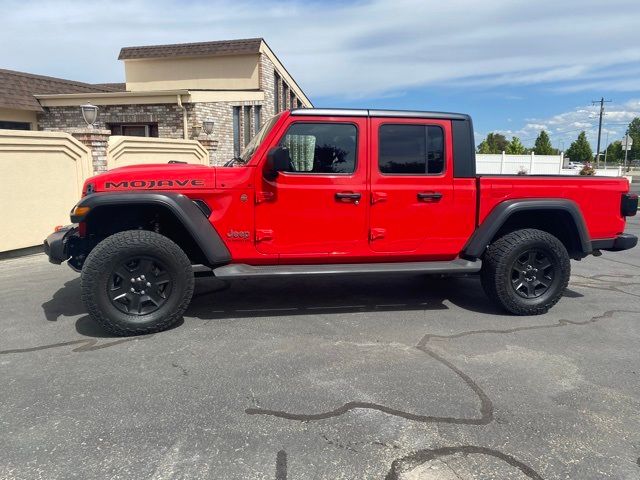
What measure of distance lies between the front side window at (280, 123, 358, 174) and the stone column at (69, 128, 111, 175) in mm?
6087

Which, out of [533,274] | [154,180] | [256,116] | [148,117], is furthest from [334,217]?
[256,116]

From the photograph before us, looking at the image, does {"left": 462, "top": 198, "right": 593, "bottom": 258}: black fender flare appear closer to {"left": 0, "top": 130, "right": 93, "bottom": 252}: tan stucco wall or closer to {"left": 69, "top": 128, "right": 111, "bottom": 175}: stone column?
{"left": 0, "top": 130, "right": 93, "bottom": 252}: tan stucco wall

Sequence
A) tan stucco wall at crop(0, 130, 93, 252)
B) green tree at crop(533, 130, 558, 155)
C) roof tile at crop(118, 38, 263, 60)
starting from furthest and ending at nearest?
1. green tree at crop(533, 130, 558, 155)
2. roof tile at crop(118, 38, 263, 60)
3. tan stucco wall at crop(0, 130, 93, 252)

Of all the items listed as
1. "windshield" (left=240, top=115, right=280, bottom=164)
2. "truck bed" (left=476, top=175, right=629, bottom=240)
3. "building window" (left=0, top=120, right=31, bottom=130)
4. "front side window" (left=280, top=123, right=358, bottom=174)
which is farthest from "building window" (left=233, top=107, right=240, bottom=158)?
"truck bed" (left=476, top=175, right=629, bottom=240)

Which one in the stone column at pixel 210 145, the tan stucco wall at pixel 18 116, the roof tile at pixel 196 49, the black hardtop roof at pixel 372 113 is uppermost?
the roof tile at pixel 196 49

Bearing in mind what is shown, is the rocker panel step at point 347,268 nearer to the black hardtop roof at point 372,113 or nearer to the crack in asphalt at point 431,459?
the black hardtop roof at point 372,113

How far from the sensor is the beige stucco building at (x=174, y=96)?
1609 centimetres

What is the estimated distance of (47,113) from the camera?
54.2 feet

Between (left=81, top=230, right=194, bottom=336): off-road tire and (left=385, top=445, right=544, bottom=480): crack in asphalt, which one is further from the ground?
(left=81, top=230, right=194, bottom=336): off-road tire

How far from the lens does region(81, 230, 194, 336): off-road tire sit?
388cm

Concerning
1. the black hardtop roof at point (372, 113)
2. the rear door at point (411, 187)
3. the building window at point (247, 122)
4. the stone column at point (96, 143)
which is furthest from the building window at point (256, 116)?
the rear door at point (411, 187)

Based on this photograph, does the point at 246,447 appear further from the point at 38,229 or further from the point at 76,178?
the point at 76,178

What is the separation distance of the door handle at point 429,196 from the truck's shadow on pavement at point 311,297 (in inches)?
48.5

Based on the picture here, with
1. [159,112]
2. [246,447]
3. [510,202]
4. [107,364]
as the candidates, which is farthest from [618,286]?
[159,112]
